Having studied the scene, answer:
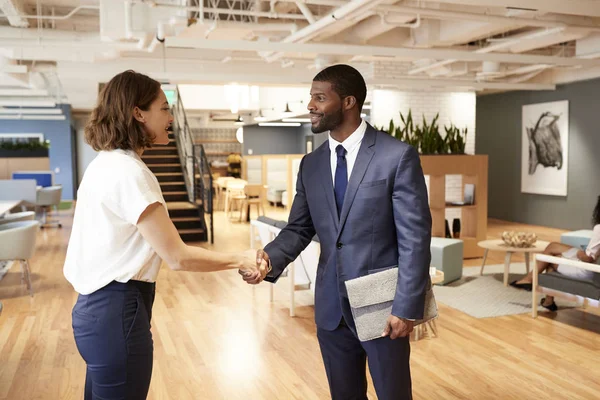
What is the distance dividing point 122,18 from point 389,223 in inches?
232

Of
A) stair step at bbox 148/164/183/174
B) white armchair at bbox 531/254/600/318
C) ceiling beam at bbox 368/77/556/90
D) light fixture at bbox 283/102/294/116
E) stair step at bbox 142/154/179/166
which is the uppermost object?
ceiling beam at bbox 368/77/556/90

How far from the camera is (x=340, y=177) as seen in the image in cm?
213

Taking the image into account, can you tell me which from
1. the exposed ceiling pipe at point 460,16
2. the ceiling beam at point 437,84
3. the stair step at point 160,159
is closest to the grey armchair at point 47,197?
the stair step at point 160,159

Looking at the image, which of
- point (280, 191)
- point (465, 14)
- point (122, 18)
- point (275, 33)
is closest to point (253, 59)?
point (275, 33)

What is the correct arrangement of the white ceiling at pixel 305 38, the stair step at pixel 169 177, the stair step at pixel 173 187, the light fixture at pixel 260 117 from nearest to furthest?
1. the white ceiling at pixel 305 38
2. the stair step at pixel 173 187
3. the stair step at pixel 169 177
4. the light fixture at pixel 260 117

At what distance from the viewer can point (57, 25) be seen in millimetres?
9602

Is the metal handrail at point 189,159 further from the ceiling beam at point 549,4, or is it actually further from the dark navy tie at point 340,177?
the dark navy tie at point 340,177

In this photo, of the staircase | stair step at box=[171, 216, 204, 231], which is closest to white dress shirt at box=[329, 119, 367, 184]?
the staircase

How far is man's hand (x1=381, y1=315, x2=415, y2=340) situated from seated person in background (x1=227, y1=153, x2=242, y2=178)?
1817cm

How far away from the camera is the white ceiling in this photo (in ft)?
21.7

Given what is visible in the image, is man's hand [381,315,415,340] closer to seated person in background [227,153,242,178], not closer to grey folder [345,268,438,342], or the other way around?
grey folder [345,268,438,342]

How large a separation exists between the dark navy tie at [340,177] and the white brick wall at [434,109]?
345 inches

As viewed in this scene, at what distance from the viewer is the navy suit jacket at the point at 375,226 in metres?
1.97

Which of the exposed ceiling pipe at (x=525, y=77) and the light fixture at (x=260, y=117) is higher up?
the exposed ceiling pipe at (x=525, y=77)
